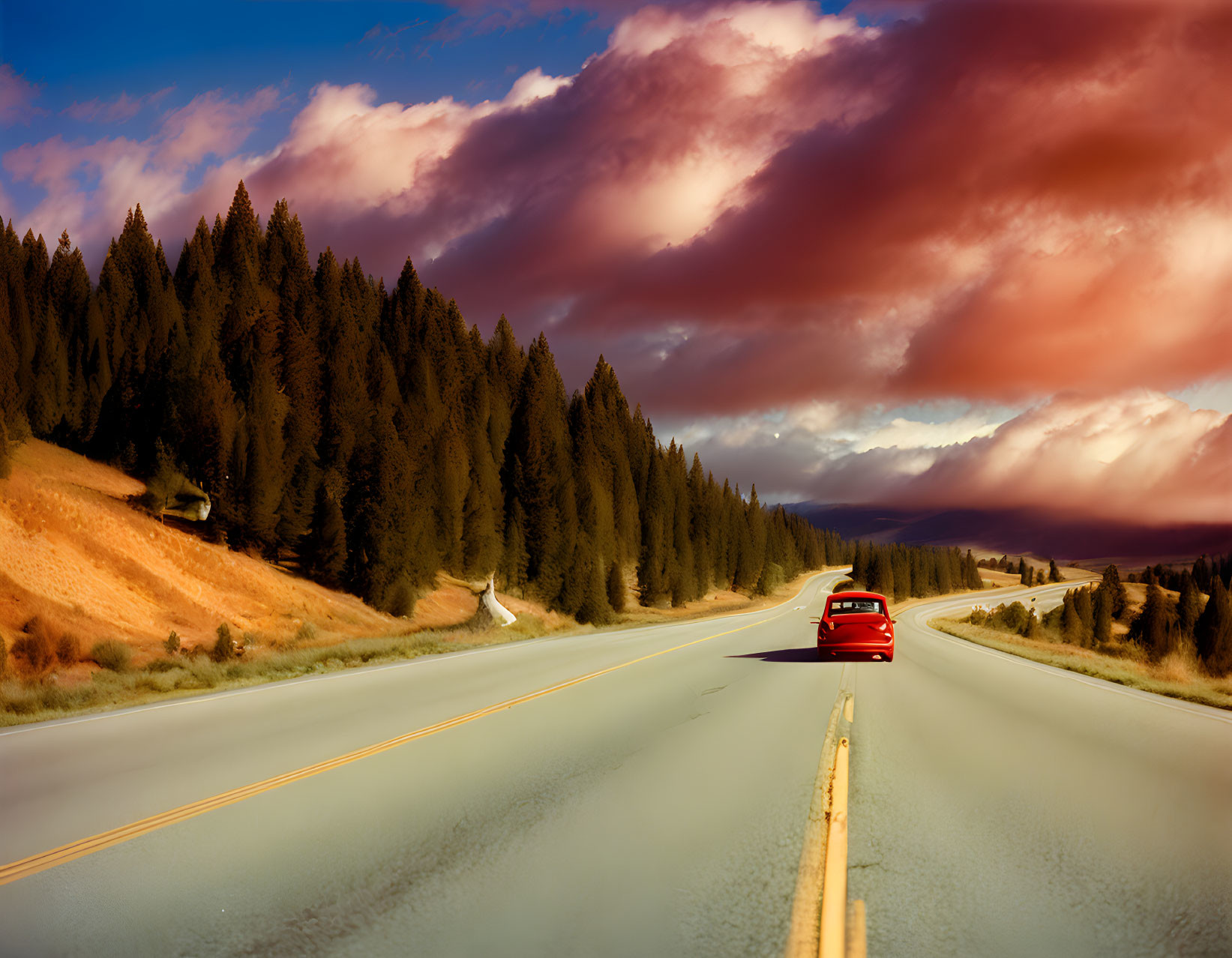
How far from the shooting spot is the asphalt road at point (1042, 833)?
4.18 meters

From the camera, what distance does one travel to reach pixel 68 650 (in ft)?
71.4

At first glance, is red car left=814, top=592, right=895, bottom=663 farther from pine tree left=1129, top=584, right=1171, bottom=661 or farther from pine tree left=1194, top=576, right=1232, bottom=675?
pine tree left=1129, top=584, right=1171, bottom=661

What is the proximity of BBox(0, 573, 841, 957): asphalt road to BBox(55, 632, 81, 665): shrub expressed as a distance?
1269cm

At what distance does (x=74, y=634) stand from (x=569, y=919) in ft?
80.8

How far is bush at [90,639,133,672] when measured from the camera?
21078 mm

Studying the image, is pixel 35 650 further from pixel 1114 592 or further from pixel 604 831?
pixel 1114 592

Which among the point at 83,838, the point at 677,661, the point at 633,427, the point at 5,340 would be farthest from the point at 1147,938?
the point at 633,427

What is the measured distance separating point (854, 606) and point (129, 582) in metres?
26.3

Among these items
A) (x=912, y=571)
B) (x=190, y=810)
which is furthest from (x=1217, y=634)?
(x=912, y=571)

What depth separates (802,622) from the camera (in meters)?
43.8

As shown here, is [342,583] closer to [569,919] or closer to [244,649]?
[244,649]

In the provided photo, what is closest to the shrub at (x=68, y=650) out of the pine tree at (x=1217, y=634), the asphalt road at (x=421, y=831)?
the asphalt road at (x=421, y=831)

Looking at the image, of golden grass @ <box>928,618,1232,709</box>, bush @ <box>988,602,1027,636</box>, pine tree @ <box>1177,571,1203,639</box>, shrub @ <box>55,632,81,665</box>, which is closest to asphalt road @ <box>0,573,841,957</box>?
golden grass @ <box>928,618,1232,709</box>

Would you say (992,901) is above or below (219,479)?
below
